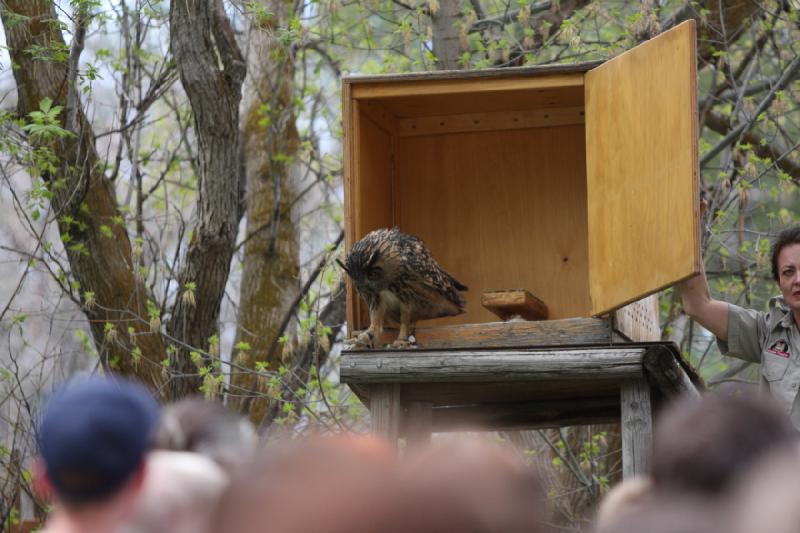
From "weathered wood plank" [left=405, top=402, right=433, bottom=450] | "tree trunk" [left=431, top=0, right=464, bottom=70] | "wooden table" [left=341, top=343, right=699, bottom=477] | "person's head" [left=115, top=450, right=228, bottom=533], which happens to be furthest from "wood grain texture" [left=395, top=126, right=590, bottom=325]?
"person's head" [left=115, top=450, right=228, bottom=533]

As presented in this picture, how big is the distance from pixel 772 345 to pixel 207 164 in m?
4.43

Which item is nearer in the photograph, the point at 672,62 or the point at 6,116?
the point at 672,62

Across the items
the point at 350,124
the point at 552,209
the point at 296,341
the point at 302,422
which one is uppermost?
the point at 350,124

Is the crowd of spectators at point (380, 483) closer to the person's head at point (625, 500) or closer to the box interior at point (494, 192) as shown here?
the person's head at point (625, 500)

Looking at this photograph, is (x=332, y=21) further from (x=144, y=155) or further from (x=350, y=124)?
(x=350, y=124)

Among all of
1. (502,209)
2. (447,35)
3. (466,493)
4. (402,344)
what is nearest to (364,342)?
(402,344)

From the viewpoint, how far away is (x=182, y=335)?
8797 millimetres

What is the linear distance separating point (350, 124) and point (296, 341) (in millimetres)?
4362

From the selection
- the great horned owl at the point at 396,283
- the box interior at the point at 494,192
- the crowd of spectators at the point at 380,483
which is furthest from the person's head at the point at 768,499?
the box interior at the point at 494,192

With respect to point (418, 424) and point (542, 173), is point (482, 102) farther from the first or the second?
point (418, 424)

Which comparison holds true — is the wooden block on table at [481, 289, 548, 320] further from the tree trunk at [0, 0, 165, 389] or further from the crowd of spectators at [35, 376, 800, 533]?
the crowd of spectators at [35, 376, 800, 533]

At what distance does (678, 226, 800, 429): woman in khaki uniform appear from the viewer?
561cm

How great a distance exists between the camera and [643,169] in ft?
18.5

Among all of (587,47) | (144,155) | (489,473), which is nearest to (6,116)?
(144,155)
